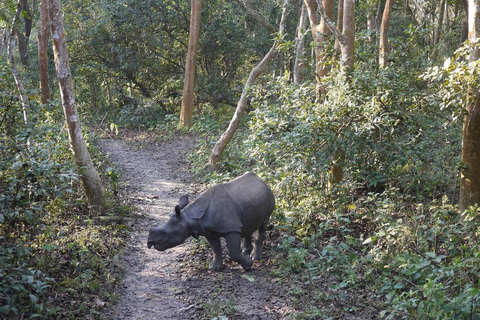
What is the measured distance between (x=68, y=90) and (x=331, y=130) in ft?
19.3

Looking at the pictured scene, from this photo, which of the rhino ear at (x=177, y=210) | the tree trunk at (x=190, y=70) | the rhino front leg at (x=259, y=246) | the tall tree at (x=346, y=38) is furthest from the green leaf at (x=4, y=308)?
the tree trunk at (x=190, y=70)

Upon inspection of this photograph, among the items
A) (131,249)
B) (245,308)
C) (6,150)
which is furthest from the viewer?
(131,249)

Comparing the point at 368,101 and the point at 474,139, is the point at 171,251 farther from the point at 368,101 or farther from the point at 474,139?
the point at 474,139

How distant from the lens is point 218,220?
785cm

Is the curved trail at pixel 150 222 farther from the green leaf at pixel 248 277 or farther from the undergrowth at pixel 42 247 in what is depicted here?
the green leaf at pixel 248 277

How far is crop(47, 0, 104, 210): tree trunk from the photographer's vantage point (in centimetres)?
989

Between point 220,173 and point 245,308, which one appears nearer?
point 245,308

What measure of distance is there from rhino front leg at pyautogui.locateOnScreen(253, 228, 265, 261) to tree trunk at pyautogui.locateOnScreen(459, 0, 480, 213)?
371cm

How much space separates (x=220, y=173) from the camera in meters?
14.7

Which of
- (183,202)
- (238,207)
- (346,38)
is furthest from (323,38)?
(183,202)

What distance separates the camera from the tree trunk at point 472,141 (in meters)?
7.68

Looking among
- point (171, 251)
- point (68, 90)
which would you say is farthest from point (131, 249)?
point (68, 90)

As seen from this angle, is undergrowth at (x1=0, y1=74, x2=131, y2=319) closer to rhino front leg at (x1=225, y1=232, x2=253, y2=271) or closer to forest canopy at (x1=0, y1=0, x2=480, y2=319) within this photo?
forest canopy at (x1=0, y1=0, x2=480, y2=319)

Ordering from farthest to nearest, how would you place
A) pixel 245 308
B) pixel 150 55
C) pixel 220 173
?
pixel 150 55
pixel 220 173
pixel 245 308
